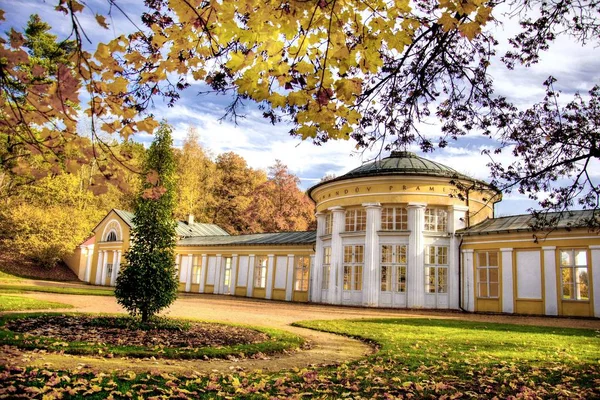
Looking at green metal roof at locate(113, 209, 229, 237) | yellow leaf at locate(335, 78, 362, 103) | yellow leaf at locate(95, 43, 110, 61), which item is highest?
green metal roof at locate(113, 209, 229, 237)

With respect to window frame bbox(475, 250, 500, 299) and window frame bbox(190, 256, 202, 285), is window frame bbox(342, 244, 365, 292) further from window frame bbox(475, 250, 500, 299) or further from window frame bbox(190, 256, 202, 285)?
window frame bbox(190, 256, 202, 285)

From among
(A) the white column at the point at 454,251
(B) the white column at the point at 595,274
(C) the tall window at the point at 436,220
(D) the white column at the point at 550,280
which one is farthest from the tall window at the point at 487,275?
(B) the white column at the point at 595,274

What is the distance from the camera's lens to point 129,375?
206 inches

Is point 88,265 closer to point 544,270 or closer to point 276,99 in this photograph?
point 544,270

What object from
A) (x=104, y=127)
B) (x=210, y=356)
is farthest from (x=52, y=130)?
(x=210, y=356)

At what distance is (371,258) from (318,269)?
380 cm

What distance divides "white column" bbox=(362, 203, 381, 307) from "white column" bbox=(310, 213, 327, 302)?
331 centimetres

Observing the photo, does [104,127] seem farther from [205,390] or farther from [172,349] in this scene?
[172,349]

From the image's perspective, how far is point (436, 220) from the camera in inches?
893

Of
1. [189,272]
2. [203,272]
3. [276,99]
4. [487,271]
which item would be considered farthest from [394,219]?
[276,99]

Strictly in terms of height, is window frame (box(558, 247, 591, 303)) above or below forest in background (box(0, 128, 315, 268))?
below

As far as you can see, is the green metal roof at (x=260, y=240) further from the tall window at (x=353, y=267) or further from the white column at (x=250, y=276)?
the tall window at (x=353, y=267)

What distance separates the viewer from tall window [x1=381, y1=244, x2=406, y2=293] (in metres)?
22.1

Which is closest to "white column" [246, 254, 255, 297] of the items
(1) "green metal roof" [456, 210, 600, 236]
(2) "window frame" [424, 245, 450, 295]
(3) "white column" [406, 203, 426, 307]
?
(3) "white column" [406, 203, 426, 307]
